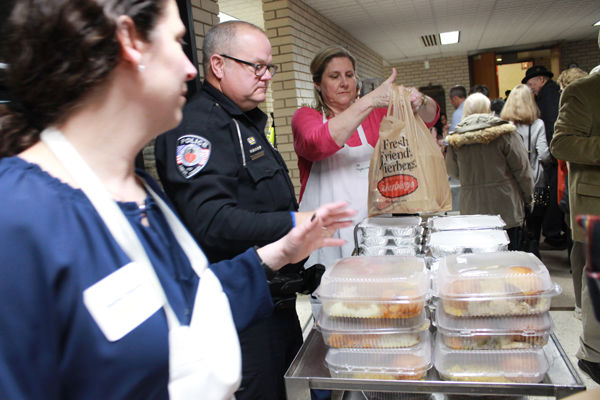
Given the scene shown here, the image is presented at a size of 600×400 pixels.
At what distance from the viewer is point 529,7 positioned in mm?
8172

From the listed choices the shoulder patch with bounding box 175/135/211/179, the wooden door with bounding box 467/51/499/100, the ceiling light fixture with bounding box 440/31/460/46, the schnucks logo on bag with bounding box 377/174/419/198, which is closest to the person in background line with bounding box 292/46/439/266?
the schnucks logo on bag with bounding box 377/174/419/198

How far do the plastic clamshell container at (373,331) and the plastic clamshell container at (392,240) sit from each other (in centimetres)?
55

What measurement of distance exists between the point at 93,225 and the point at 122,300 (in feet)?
0.45

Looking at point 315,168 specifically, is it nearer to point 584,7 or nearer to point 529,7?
point 529,7

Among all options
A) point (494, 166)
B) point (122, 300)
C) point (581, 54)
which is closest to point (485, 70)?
point (581, 54)

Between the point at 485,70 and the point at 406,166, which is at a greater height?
the point at 485,70

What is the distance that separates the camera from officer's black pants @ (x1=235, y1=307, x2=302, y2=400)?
1597mm

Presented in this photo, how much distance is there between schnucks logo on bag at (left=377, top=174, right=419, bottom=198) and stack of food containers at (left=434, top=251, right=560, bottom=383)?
0.71 meters

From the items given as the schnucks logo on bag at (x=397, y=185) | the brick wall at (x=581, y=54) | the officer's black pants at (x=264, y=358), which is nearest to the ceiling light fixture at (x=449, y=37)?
the brick wall at (x=581, y=54)

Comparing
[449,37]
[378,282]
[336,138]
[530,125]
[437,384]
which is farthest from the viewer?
[449,37]

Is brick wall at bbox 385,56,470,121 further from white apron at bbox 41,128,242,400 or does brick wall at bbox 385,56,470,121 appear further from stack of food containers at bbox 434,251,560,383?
white apron at bbox 41,128,242,400

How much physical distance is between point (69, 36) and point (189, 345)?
0.58m

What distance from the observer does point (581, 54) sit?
42.7 feet

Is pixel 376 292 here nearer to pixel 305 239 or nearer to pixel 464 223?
pixel 305 239
